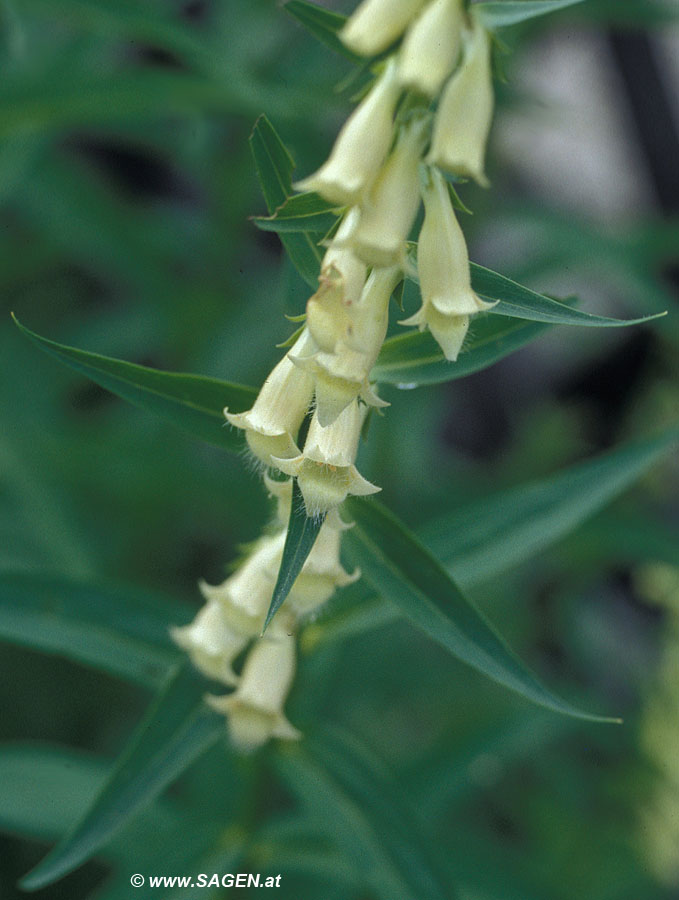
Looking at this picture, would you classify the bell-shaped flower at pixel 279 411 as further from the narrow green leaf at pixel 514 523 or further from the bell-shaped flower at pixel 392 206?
the narrow green leaf at pixel 514 523

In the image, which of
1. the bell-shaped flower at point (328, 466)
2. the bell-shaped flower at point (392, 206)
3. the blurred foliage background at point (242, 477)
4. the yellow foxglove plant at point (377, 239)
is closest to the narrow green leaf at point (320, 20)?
the yellow foxglove plant at point (377, 239)

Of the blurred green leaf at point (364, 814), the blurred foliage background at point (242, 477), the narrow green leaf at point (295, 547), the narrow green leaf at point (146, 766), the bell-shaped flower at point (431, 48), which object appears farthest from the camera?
the blurred foliage background at point (242, 477)

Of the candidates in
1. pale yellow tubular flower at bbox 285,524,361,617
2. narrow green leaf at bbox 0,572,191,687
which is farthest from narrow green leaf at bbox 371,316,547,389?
narrow green leaf at bbox 0,572,191,687

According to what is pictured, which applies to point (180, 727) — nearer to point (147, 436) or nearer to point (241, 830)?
point (241, 830)

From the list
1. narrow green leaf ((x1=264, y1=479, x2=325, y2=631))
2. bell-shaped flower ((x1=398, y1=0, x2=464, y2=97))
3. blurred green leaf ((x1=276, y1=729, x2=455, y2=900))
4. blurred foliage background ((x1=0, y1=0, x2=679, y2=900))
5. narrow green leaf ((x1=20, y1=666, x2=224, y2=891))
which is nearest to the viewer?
bell-shaped flower ((x1=398, y1=0, x2=464, y2=97))

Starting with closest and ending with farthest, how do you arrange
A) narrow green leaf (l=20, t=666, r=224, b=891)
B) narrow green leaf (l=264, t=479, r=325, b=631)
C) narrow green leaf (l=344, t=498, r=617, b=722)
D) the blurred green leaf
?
narrow green leaf (l=264, t=479, r=325, b=631), narrow green leaf (l=344, t=498, r=617, b=722), narrow green leaf (l=20, t=666, r=224, b=891), the blurred green leaf

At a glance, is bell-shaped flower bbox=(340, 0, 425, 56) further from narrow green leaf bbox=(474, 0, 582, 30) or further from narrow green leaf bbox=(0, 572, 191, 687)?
narrow green leaf bbox=(0, 572, 191, 687)

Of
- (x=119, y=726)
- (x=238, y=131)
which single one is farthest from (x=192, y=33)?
(x=119, y=726)
